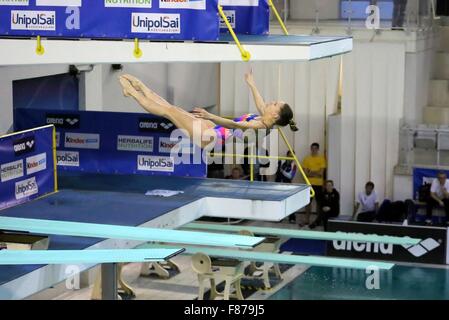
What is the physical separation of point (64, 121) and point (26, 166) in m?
1.92

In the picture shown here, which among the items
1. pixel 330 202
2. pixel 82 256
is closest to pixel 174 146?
pixel 82 256

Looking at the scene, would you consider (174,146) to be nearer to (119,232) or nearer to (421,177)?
(119,232)

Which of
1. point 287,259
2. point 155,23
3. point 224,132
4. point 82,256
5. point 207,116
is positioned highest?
point 155,23

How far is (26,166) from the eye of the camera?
10.7 metres

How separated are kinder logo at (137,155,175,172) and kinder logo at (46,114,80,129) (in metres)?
0.86

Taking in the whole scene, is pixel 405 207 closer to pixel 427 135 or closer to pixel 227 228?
pixel 427 135

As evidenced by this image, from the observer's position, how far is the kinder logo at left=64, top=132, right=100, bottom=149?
1238 centimetres

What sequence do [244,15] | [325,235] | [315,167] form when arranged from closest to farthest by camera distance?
1. [244,15]
2. [325,235]
3. [315,167]

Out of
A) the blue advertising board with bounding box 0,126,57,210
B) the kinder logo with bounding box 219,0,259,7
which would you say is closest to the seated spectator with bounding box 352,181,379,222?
the kinder logo with bounding box 219,0,259,7

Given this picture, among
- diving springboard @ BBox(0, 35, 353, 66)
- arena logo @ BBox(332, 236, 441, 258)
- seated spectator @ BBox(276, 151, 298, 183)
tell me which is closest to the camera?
diving springboard @ BBox(0, 35, 353, 66)

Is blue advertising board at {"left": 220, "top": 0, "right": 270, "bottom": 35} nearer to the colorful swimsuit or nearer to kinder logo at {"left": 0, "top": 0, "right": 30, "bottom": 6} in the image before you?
the colorful swimsuit

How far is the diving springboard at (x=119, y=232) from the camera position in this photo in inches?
339

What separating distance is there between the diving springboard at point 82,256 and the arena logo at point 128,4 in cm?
303

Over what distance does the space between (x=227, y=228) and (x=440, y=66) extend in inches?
342
